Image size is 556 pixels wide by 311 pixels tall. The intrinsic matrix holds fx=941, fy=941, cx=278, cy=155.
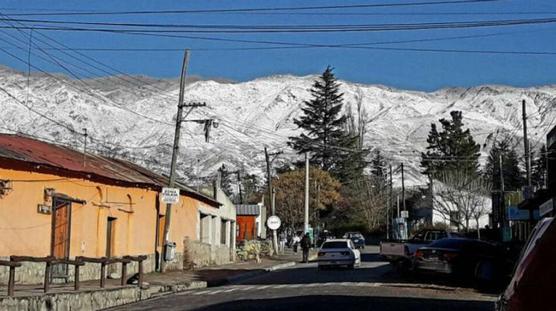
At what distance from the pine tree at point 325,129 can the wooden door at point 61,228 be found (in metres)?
71.8

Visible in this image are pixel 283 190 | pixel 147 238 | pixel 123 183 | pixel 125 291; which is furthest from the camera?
pixel 283 190

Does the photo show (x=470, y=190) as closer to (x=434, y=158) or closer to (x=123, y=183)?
(x=434, y=158)

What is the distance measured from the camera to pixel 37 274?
25.0 metres

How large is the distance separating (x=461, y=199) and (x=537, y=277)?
74473mm

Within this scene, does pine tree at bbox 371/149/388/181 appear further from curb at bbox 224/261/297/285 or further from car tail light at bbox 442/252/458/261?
car tail light at bbox 442/252/458/261

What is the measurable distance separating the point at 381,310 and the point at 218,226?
3239 centimetres

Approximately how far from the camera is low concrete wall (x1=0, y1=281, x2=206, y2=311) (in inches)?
709

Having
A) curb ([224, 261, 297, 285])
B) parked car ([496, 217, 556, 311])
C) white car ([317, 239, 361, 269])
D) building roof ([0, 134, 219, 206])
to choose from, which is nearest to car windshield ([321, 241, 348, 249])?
white car ([317, 239, 361, 269])

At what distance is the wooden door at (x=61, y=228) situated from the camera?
2719cm

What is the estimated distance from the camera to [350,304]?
19.5m

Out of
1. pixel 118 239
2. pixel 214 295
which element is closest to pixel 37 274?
pixel 214 295

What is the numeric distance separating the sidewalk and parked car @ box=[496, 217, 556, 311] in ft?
42.0

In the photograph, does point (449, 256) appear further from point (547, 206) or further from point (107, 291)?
point (547, 206)

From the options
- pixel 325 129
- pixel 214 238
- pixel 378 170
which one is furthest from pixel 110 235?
pixel 378 170
